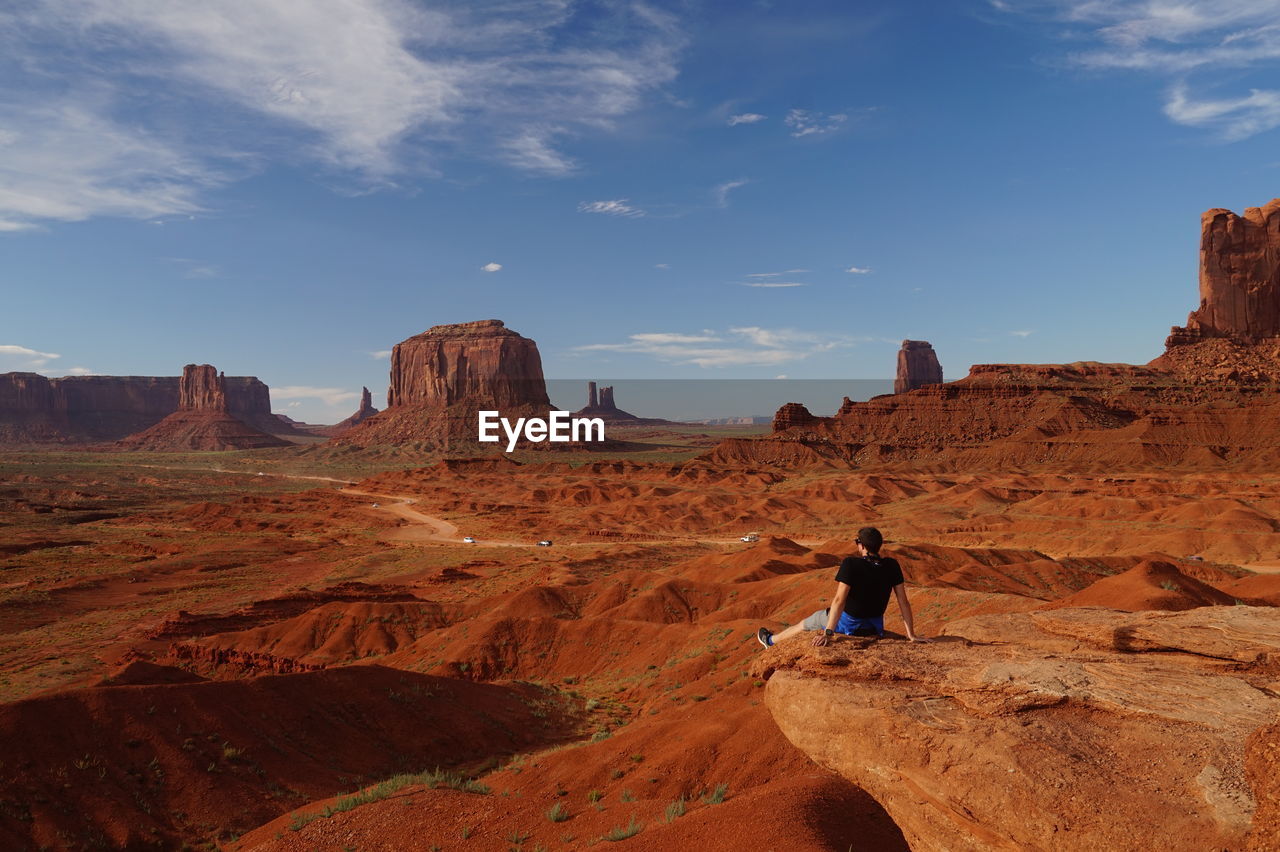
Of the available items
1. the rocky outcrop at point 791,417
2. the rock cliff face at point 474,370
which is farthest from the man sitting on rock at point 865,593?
the rock cliff face at point 474,370

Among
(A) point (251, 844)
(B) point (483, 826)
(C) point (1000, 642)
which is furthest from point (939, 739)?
(A) point (251, 844)

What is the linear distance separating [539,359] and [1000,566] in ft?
545

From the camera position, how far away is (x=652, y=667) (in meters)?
24.5

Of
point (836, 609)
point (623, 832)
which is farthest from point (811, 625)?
point (623, 832)

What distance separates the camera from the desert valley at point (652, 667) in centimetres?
661

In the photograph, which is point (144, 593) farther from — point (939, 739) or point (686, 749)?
point (939, 739)

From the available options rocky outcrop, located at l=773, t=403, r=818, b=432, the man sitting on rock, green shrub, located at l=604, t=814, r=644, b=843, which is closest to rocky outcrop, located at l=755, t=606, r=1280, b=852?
the man sitting on rock

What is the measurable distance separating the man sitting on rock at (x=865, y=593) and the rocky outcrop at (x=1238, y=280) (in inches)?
5798

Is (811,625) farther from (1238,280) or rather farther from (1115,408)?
(1238,280)

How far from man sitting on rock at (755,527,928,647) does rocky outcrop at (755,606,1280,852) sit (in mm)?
266

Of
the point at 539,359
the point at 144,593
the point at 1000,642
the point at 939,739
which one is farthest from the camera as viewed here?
the point at 539,359

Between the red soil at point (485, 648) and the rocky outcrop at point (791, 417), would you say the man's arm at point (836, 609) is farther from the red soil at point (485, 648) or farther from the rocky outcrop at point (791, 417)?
the rocky outcrop at point (791, 417)

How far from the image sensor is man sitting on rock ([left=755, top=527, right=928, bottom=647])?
827 centimetres

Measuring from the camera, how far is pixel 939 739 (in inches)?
265
